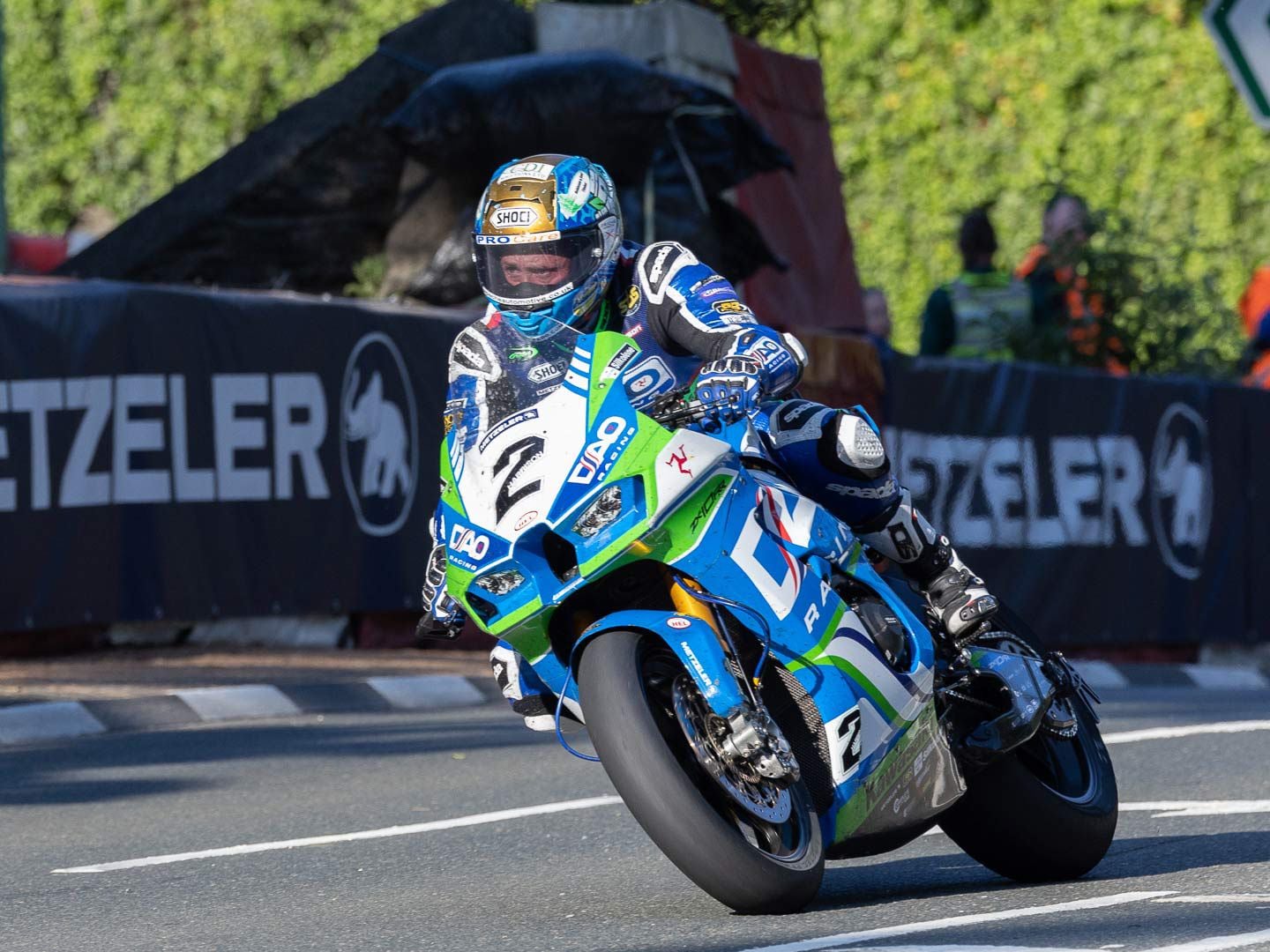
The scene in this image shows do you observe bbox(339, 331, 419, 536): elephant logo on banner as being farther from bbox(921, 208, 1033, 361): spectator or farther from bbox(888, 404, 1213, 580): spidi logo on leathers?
bbox(921, 208, 1033, 361): spectator

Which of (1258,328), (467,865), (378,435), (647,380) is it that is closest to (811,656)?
(647,380)

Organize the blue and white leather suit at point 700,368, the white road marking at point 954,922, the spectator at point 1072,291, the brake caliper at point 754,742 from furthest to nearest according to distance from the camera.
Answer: the spectator at point 1072,291
the blue and white leather suit at point 700,368
the brake caliper at point 754,742
the white road marking at point 954,922

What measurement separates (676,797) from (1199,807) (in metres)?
2.92

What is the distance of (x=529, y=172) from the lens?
549 cm

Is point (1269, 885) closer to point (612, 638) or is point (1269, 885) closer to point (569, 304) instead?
point (612, 638)

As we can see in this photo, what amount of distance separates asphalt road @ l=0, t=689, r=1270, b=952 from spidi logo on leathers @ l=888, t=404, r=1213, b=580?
482 cm

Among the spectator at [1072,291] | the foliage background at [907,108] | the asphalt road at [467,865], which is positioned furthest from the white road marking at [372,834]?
the foliage background at [907,108]

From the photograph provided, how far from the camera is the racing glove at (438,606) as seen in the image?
537 cm

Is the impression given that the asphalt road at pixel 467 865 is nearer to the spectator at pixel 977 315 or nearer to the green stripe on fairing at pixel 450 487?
the green stripe on fairing at pixel 450 487

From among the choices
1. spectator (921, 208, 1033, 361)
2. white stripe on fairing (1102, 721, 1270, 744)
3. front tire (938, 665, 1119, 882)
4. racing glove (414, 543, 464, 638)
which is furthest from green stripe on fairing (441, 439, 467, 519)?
spectator (921, 208, 1033, 361)

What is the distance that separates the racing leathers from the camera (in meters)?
5.26

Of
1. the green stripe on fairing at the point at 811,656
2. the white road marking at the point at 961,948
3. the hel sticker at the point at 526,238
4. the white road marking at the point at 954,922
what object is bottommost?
the white road marking at the point at 954,922

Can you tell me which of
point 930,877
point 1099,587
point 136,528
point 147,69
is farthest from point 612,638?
point 147,69

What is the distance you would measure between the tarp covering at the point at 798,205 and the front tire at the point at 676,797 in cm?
1125
